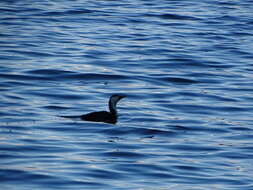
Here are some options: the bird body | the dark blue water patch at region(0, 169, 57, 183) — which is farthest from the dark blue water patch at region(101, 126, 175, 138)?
the dark blue water patch at region(0, 169, 57, 183)

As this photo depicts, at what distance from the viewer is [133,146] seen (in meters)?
13.0

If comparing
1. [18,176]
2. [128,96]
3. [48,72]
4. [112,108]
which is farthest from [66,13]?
[18,176]

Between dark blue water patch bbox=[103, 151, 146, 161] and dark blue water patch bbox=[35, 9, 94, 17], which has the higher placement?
dark blue water patch bbox=[103, 151, 146, 161]

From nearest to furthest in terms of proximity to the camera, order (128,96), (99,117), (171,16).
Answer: (99,117) → (128,96) → (171,16)

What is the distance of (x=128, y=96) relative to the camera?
17.3 m

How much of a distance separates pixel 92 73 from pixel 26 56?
9.11 feet

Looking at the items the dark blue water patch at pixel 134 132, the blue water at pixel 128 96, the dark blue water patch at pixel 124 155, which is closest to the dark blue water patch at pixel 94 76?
the blue water at pixel 128 96

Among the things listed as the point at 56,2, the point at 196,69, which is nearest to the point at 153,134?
the point at 196,69

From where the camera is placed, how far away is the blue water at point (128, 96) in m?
11.2

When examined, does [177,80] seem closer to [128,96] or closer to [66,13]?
[128,96]

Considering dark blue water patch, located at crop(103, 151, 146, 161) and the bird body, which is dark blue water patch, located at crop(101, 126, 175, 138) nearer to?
the bird body

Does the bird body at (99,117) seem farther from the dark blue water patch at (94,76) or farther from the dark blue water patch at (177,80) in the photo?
the dark blue water patch at (177,80)

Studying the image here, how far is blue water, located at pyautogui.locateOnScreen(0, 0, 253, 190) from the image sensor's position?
11.2 m

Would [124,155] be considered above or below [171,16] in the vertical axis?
above
